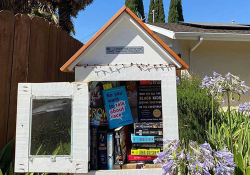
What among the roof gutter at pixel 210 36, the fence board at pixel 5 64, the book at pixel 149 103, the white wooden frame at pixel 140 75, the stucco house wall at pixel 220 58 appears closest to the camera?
the white wooden frame at pixel 140 75

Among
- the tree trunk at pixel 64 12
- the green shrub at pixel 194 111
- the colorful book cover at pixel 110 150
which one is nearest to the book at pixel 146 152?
the colorful book cover at pixel 110 150

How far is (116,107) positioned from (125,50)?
23.1 inches

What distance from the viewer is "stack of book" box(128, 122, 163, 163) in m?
2.05

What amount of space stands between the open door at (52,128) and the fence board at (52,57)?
1.01 metres

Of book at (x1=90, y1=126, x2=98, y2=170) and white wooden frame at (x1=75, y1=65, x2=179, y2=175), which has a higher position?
white wooden frame at (x1=75, y1=65, x2=179, y2=175)

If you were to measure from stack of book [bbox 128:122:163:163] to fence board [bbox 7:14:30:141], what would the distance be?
1371 millimetres

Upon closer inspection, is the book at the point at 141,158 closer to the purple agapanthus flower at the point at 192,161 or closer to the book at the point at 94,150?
the book at the point at 94,150

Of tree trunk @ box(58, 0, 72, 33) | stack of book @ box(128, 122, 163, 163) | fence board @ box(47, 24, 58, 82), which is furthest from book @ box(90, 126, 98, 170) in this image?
tree trunk @ box(58, 0, 72, 33)

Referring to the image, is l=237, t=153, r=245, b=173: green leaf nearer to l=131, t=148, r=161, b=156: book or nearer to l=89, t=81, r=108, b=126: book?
l=131, t=148, r=161, b=156: book

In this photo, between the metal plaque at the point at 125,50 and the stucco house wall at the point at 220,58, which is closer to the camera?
the metal plaque at the point at 125,50

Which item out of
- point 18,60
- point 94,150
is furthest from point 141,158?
point 18,60

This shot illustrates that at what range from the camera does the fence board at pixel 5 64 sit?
2.27m

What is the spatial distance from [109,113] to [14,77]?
119cm

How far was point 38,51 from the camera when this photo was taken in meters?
2.60
